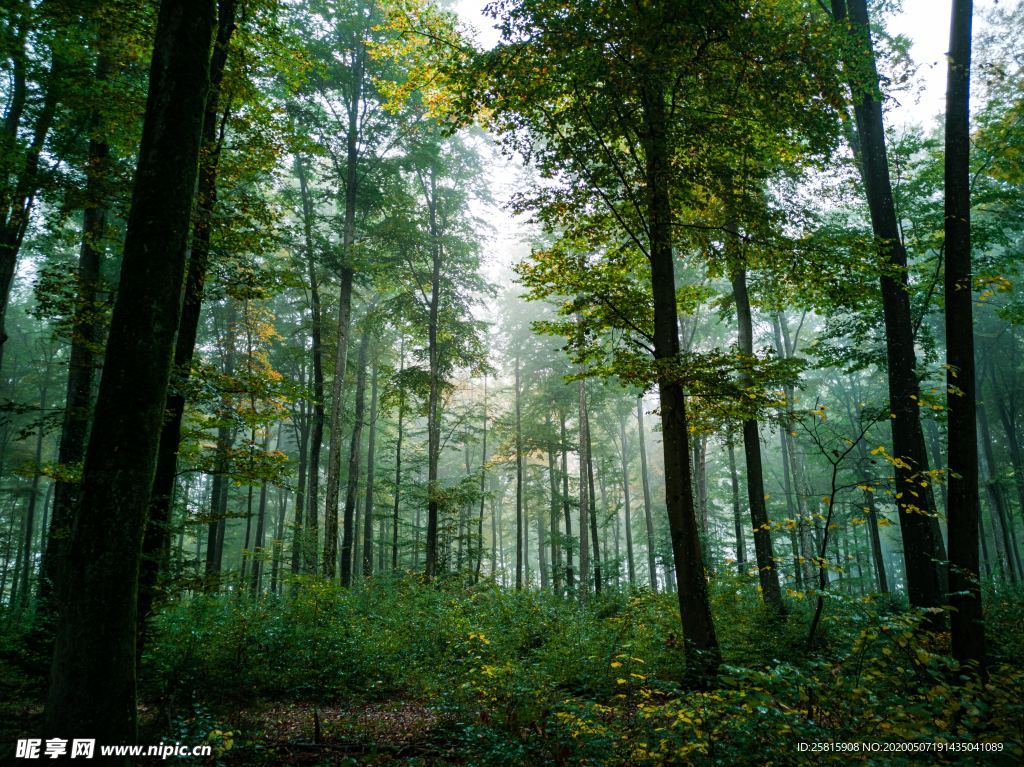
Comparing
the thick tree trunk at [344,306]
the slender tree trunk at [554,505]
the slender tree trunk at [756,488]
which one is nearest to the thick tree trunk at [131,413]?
the slender tree trunk at [756,488]

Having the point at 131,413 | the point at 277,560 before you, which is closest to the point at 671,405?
the point at 131,413

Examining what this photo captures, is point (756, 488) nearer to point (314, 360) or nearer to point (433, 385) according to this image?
point (433, 385)

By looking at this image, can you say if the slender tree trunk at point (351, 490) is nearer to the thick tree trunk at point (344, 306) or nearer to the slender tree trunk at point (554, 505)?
the thick tree trunk at point (344, 306)

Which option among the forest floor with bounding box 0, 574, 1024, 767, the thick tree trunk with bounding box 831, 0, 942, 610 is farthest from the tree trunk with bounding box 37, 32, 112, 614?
the thick tree trunk with bounding box 831, 0, 942, 610

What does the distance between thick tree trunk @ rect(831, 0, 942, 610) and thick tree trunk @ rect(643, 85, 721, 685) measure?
2994mm

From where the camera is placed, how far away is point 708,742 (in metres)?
3.80

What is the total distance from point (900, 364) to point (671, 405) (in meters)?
4.47

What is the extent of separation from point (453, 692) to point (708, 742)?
173 inches

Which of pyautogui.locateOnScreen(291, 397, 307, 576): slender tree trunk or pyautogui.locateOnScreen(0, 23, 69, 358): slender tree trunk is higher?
pyautogui.locateOnScreen(0, 23, 69, 358): slender tree trunk

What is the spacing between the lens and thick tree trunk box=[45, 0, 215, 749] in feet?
10.5

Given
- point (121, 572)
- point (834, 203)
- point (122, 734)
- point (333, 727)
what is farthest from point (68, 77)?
point (834, 203)

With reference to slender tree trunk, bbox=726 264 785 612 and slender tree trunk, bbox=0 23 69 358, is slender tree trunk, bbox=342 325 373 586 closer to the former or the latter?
slender tree trunk, bbox=0 23 69 358

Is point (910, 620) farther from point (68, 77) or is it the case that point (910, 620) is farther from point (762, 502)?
point (68, 77)

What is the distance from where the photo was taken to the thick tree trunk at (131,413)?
319 centimetres
